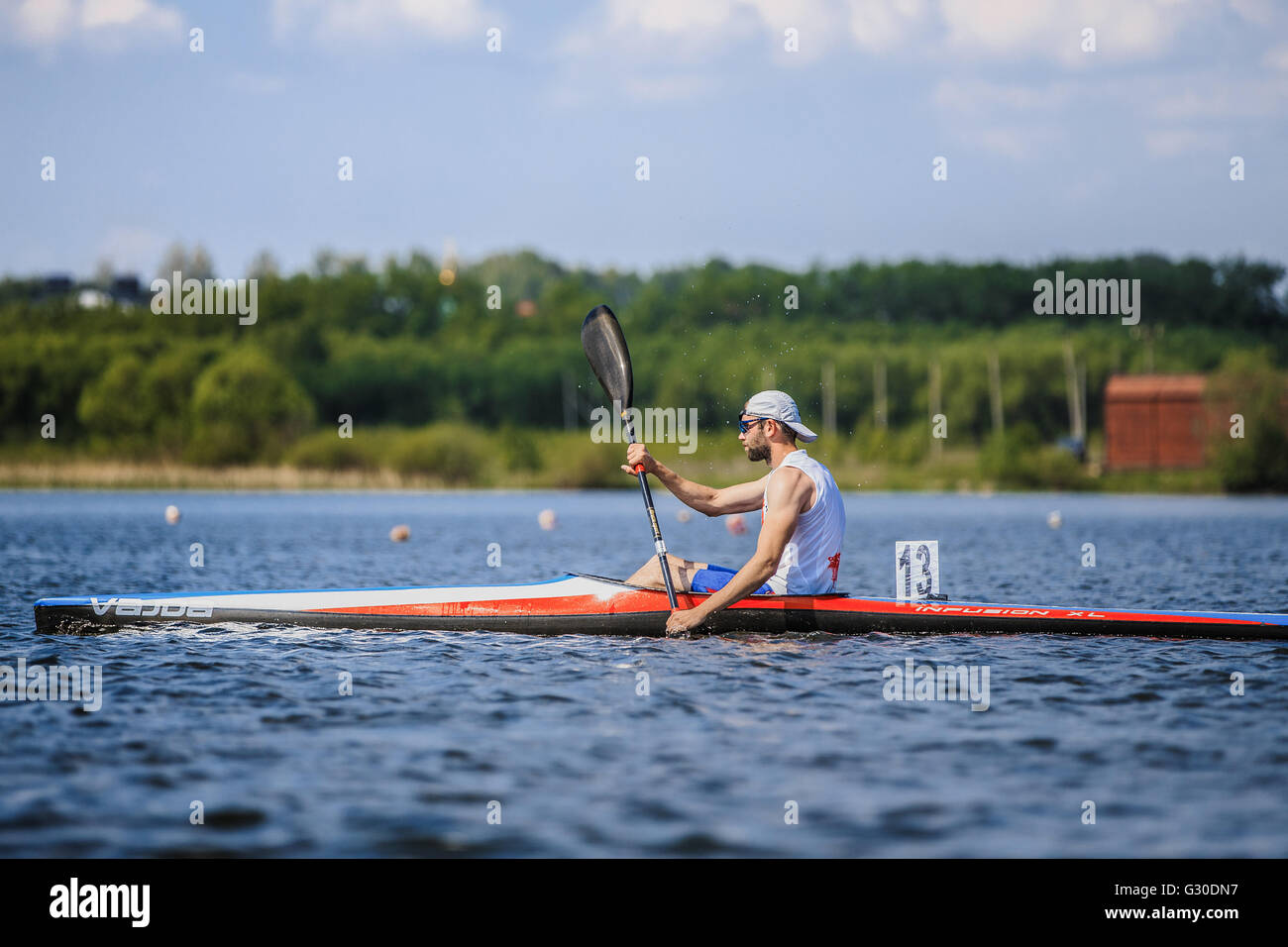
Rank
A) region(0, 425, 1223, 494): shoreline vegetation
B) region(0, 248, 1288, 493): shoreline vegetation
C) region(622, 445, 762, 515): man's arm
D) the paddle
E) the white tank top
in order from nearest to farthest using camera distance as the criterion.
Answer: the white tank top
region(622, 445, 762, 515): man's arm
the paddle
region(0, 425, 1223, 494): shoreline vegetation
region(0, 248, 1288, 493): shoreline vegetation

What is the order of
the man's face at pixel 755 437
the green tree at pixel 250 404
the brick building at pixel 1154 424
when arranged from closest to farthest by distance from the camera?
the man's face at pixel 755 437, the brick building at pixel 1154 424, the green tree at pixel 250 404

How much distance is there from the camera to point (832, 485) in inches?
383

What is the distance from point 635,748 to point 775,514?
9.59ft

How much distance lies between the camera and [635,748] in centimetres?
704

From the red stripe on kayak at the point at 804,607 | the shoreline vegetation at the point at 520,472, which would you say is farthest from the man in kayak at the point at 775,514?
the shoreline vegetation at the point at 520,472

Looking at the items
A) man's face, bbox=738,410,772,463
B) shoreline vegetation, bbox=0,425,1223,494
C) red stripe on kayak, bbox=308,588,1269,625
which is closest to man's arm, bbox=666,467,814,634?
red stripe on kayak, bbox=308,588,1269,625

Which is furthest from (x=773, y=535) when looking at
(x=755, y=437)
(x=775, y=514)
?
(x=755, y=437)

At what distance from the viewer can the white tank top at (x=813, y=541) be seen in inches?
381

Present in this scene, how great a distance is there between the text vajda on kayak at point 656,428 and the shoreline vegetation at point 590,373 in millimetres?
904

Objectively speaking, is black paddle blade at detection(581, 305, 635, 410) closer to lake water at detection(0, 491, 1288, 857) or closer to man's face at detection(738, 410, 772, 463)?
man's face at detection(738, 410, 772, 463)

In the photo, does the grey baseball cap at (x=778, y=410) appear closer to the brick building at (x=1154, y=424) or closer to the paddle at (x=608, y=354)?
the paddle at (x=608, y=354)

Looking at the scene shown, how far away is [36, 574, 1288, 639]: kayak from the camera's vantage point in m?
10.1

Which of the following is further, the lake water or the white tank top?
the white tank top
